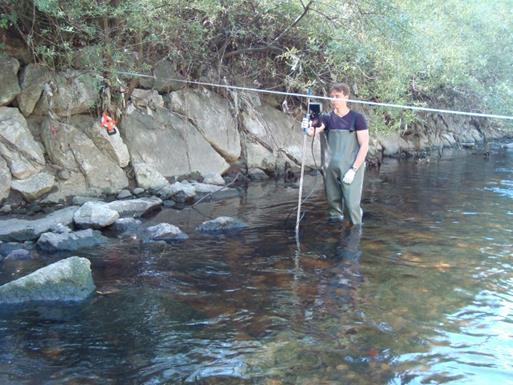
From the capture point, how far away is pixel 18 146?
339 inches

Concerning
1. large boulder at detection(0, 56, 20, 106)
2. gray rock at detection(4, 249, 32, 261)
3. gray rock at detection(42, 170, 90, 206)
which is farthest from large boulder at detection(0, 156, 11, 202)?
gray rock at detection(4, 249, 32, 261)

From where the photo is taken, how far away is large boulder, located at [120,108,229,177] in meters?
10.3

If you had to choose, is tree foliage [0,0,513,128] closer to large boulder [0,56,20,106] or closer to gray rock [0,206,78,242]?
large boulder [0,56,20,106]

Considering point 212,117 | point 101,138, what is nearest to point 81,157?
point 101,138

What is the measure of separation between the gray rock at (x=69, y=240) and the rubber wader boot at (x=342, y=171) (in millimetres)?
3354

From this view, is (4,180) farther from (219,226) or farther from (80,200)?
(219,226)

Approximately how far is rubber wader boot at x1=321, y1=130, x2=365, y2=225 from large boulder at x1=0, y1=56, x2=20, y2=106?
17.9 ft

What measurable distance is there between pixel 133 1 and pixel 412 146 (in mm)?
12796

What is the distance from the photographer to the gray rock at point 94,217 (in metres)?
7.57

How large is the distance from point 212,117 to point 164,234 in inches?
211

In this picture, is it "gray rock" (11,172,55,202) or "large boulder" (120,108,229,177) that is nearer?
"gray rock" (11,172,55,202)

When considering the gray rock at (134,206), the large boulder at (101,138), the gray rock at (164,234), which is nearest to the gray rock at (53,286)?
the gray rock at (164,234)

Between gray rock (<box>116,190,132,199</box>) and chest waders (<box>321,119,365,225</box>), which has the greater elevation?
chest waders (<box>321,119,365,225</box>)

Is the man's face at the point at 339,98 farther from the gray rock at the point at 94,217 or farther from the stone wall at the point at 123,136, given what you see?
the gray rock at the point at 94,217
